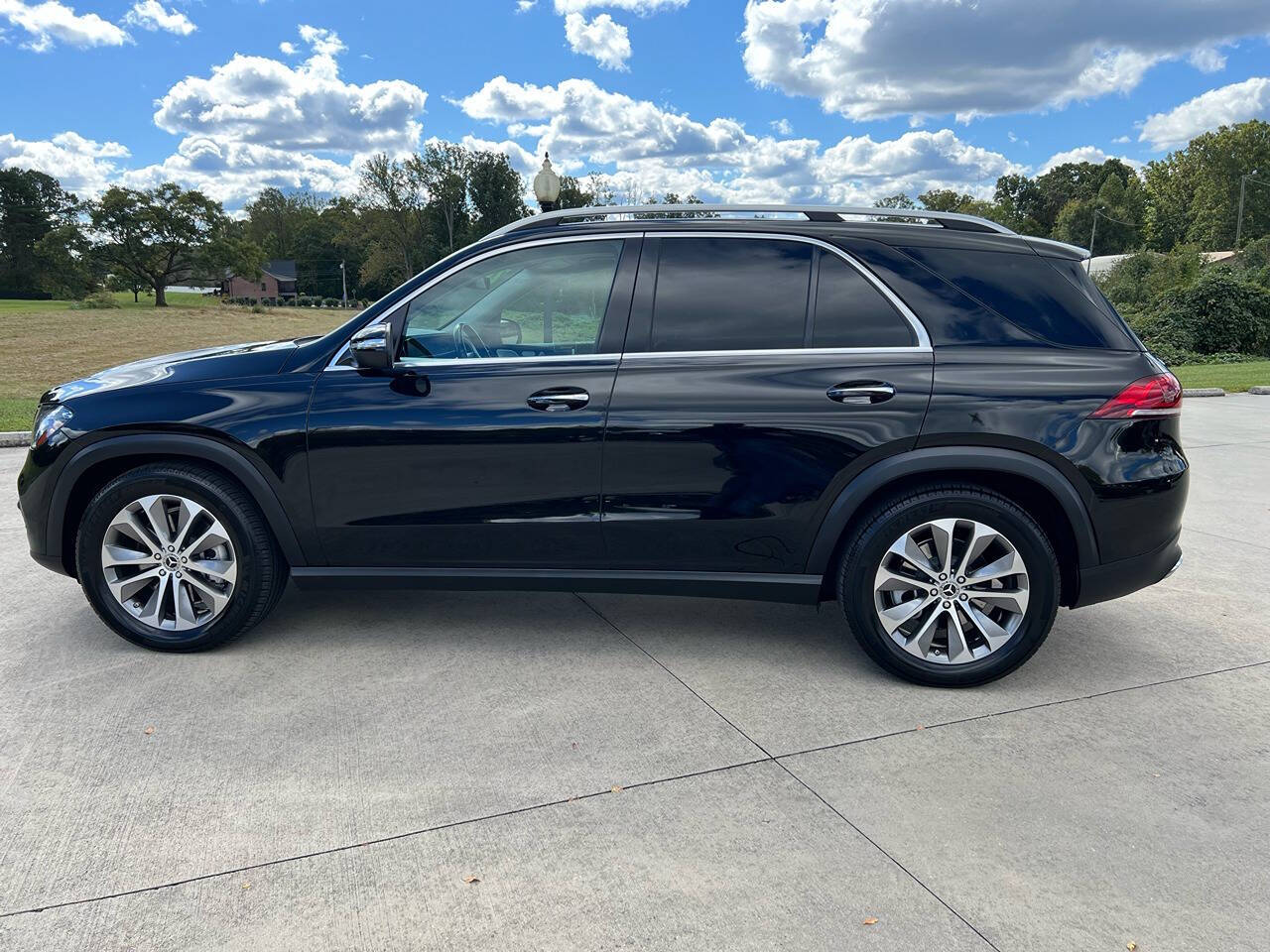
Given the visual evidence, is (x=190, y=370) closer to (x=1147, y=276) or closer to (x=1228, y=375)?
(x=1228, y=375)

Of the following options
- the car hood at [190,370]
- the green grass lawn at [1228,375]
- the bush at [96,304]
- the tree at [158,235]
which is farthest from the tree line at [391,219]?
the car hood at [190,370]

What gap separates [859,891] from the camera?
8.58 ft

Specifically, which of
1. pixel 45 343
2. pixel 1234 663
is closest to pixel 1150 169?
pixel 45 343

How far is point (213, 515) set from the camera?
412cm

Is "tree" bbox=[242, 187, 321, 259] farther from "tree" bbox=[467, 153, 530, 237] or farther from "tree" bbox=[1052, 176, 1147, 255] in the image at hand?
"tree" bbox=[1052, 176, 1147, 255]

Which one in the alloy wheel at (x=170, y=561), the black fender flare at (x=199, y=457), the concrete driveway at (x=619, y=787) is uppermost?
the black fender flare at (x=199, y=457)

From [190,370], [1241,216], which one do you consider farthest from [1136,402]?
[1241,216]

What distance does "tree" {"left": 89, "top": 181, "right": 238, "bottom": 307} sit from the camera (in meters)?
88.7

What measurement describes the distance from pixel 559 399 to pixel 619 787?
5.05 ft

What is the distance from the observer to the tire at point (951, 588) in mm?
3805

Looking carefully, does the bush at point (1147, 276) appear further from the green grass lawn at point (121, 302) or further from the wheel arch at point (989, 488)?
the green grass lawn at point (121, 302)

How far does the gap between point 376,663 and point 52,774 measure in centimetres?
125

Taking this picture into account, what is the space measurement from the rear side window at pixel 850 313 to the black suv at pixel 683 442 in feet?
0.04

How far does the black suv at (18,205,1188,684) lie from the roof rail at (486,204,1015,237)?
0.7 inches
